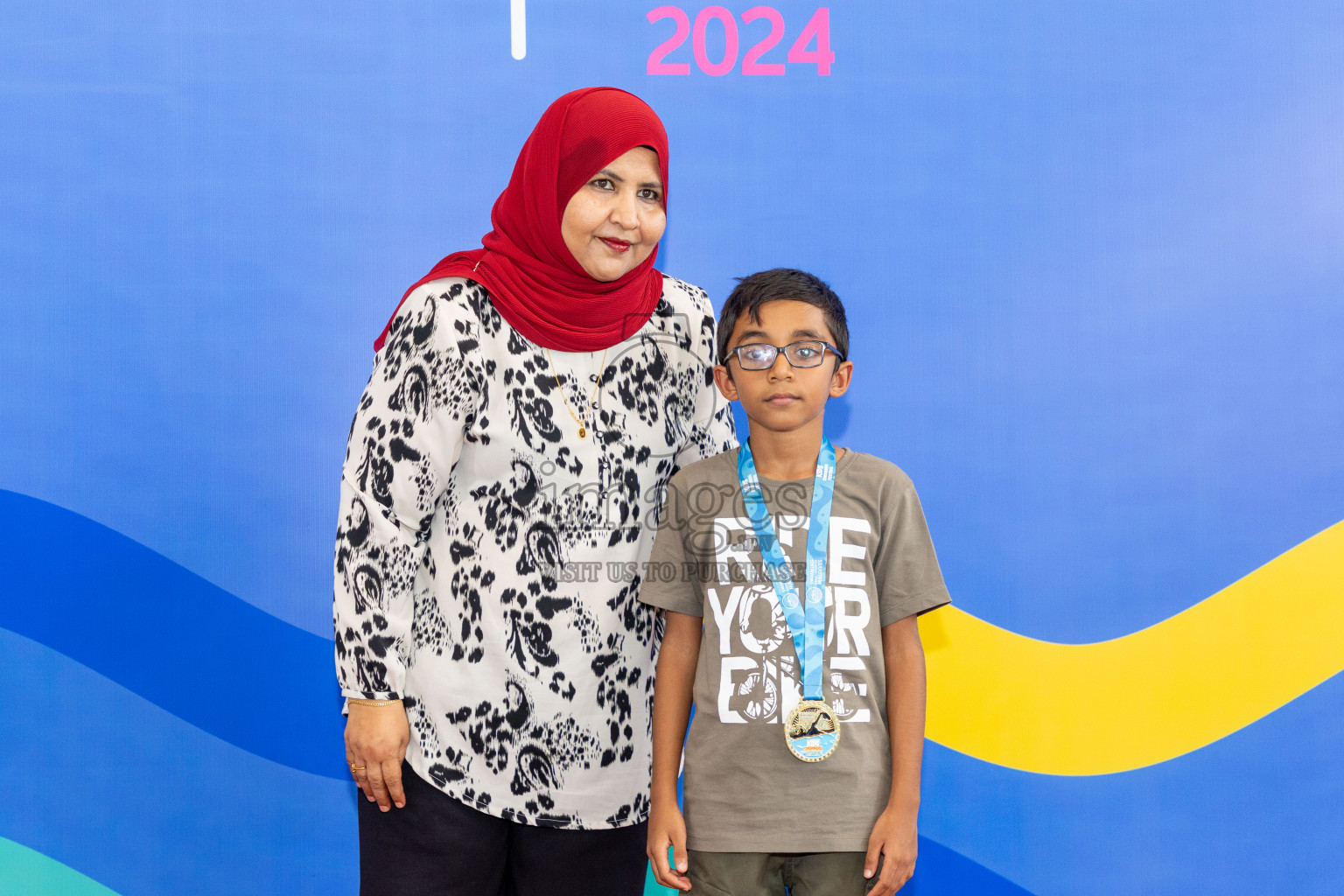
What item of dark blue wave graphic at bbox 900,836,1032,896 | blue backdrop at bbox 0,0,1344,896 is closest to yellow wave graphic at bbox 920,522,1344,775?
blue backdrop at bbox 0,0,1344,896

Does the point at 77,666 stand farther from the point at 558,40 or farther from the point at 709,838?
the point at 558,40

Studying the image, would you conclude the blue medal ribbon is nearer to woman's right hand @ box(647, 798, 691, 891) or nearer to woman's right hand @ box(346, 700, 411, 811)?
woman's right hand @ box(647, 798, 691, 891)

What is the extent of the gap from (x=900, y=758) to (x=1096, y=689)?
1.15m

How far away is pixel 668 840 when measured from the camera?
4.70ft

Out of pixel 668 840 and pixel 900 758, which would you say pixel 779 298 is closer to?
pixel 900 758

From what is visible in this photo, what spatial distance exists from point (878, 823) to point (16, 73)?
2.36 metres

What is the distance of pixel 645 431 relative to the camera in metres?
1.54

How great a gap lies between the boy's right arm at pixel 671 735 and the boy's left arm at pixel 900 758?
0.90 feet

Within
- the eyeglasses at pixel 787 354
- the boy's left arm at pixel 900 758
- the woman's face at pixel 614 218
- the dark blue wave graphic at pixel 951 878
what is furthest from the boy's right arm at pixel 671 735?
the dark blue wave graphic at pixel 951 878

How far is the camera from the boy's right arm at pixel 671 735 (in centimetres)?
144

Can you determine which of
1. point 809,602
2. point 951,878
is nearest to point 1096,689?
point 951,878

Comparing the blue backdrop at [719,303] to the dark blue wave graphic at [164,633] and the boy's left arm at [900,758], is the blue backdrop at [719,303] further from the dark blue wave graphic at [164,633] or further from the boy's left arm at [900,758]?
the boy's left arm at [900,758]

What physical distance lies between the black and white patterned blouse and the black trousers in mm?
41

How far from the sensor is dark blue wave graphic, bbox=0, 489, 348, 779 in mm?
2225
